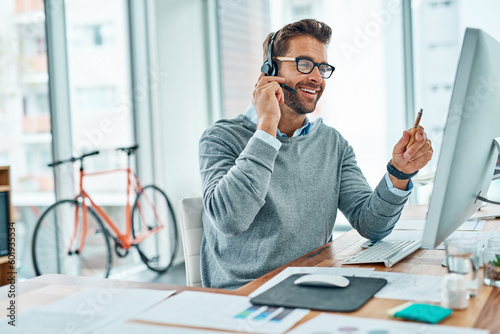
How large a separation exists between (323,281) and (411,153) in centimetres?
52

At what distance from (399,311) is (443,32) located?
11.7ft

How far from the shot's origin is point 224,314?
866 mm

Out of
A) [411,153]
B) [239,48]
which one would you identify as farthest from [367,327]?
[239,48]

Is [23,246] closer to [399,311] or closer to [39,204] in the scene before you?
[39,204]

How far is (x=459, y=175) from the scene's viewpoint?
93cm

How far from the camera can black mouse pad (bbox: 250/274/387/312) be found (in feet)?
2.92

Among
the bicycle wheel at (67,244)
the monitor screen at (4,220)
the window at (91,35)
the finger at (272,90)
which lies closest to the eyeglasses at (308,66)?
the finger at (272,90)

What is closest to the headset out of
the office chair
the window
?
the office chair

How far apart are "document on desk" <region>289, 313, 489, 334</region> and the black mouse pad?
2.1 inches

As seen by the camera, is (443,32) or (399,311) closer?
(399,311)

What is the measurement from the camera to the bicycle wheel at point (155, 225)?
156 inches

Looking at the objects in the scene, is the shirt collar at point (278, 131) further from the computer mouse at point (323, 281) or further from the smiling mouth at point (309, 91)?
the computer mouse at point (323, 281)

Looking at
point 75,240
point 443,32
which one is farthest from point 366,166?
point 75,240

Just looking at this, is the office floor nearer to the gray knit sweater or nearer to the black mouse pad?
the gray knit sweater
